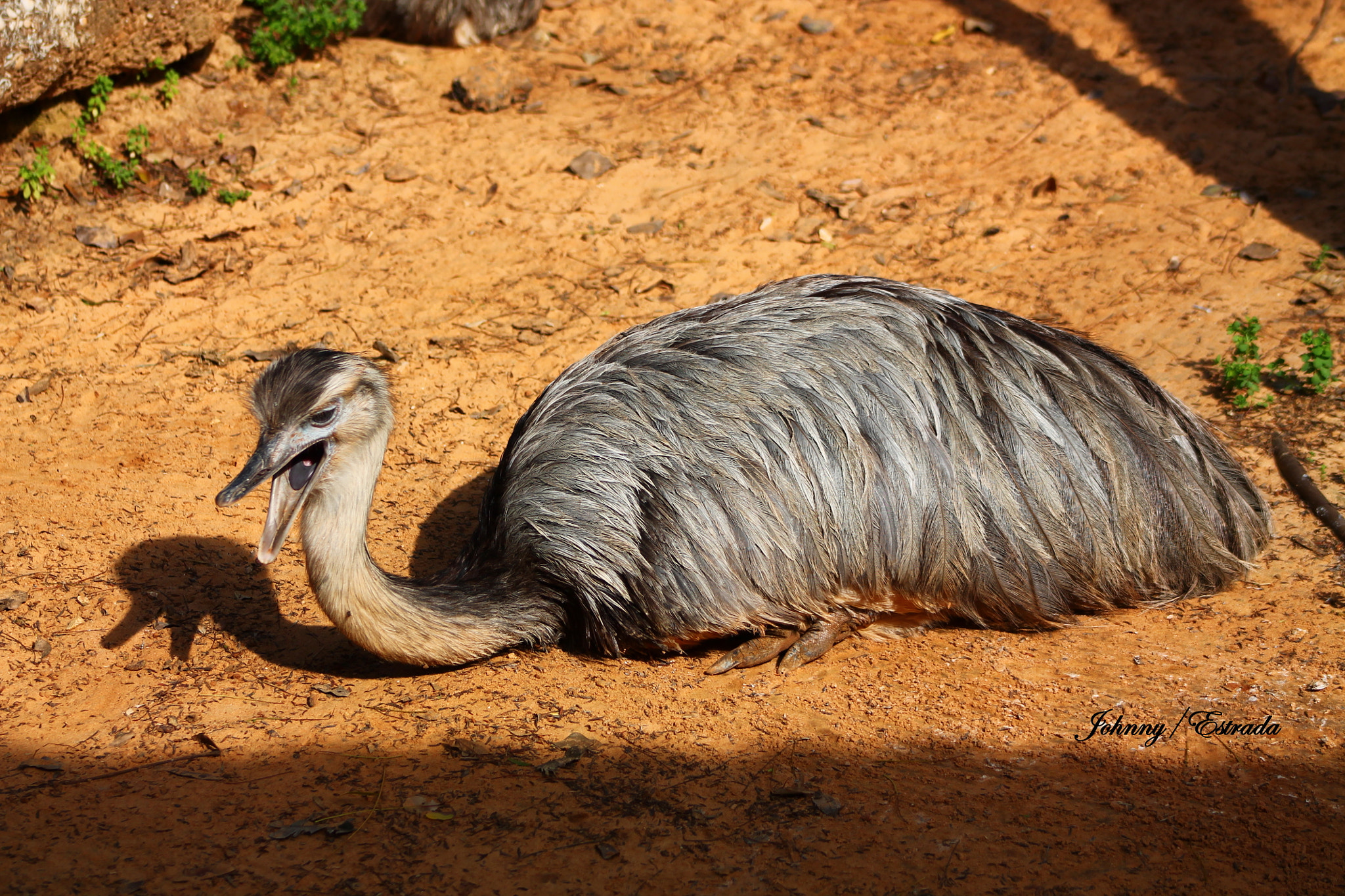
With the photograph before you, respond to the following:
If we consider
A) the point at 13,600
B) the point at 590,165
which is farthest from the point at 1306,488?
the point at 13,600

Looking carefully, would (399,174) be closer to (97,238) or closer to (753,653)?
(97,238)

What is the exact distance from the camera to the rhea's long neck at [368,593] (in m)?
3.47

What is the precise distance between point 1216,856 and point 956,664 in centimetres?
112

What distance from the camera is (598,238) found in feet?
22.3

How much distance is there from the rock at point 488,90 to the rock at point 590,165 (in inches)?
36.4

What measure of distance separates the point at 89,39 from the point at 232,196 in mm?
1146

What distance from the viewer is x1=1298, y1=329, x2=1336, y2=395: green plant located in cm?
495

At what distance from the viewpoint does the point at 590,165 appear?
7309 millimetres

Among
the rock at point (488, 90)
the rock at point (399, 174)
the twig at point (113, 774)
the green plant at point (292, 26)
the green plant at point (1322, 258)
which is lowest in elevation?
the twig at point (113, 774)

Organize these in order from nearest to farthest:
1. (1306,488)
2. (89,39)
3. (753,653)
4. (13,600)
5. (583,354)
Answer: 1. (753,653)
2. (13,600)
3. (1306,488)
4. (583,354)
5. (89,39)

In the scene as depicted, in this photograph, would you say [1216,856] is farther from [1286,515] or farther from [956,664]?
[1286,515]

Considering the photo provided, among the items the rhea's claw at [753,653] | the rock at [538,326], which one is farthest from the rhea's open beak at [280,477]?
the rock at [538,326]

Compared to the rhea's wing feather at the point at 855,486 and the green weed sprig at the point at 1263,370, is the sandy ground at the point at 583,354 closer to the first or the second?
the green weed sprig at the point at 1263,370

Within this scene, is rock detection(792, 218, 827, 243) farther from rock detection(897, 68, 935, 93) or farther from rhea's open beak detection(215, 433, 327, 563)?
rhea's open beak detection(215, 433, 327, 563)
